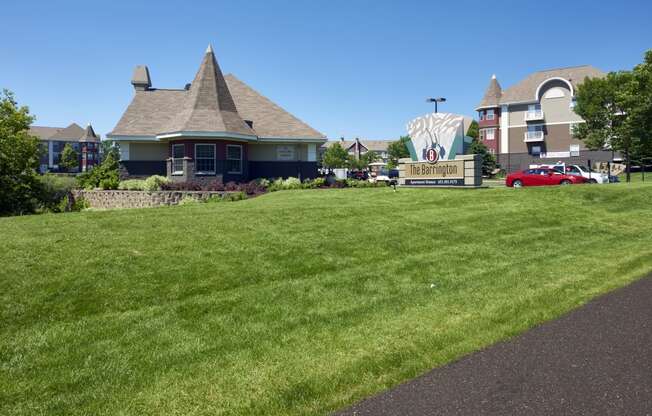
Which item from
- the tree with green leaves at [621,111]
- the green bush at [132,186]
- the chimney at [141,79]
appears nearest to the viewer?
the green bush at [132,186]

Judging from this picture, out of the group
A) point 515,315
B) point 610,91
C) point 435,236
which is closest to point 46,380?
point 515,315

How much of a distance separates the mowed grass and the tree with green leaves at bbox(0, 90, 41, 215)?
586 inches

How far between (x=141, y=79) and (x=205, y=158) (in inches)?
519

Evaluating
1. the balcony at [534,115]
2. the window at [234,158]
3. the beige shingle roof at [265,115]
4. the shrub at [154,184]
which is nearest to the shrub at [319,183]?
the window at [234,158]

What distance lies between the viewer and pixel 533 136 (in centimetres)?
6350

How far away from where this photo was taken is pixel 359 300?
704cm

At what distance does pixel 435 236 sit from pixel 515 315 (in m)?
4.64

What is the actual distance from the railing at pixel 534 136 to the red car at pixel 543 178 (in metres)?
36.5

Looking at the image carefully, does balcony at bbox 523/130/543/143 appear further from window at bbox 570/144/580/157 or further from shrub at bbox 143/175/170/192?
shrub at bbox 143/175/170/192

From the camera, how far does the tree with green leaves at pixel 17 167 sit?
22.9m

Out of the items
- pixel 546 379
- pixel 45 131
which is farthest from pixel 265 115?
pixel 45 131

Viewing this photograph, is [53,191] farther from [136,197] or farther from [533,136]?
[533,136]

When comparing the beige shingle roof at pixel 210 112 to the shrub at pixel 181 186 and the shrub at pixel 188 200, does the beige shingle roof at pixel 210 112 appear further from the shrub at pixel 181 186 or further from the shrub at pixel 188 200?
the shrub at pixel 188 200

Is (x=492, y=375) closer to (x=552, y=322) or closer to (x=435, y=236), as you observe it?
(x=552, y=322)
